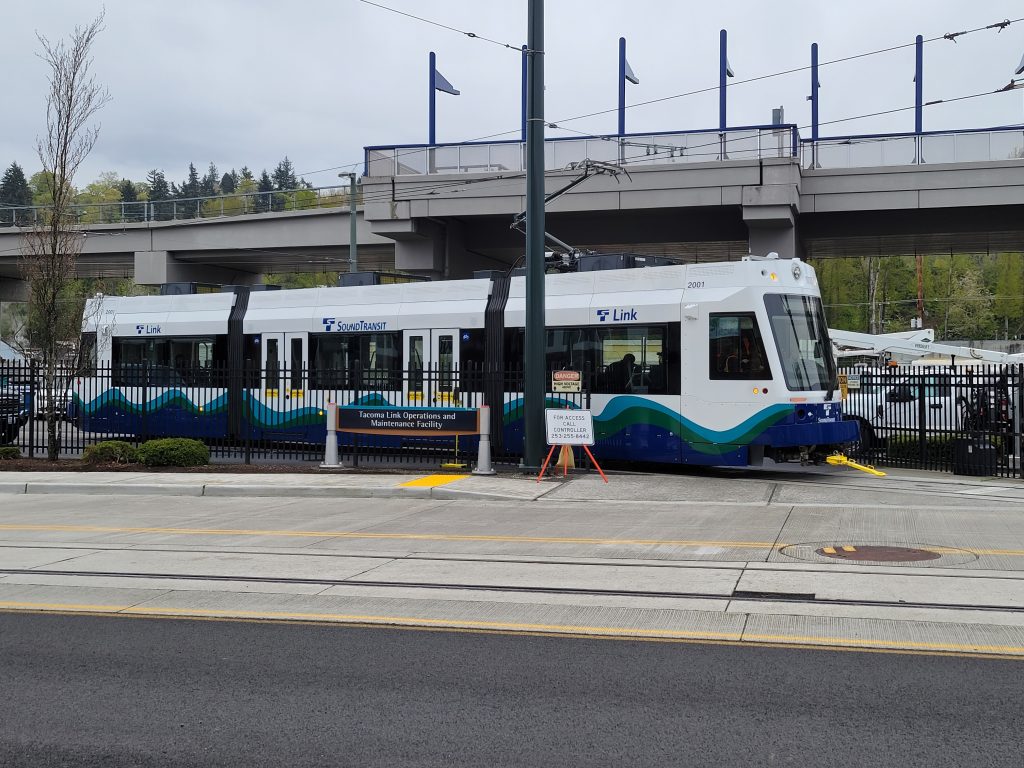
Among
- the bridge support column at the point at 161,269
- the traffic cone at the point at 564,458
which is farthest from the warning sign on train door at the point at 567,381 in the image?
the bridge support column at the point at 161,269

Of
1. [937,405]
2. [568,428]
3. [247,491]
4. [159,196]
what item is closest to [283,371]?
[247,491]

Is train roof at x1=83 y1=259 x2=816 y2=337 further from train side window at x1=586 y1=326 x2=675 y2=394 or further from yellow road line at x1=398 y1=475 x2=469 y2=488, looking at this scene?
yellow road line at x1=398 y1=475 x2=469 y2=488

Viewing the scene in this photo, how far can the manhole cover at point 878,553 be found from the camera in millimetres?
9508

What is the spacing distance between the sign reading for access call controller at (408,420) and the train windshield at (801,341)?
5185 mm

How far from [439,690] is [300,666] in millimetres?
1006

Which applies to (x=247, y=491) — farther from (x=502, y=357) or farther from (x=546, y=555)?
(x=546, y=555)

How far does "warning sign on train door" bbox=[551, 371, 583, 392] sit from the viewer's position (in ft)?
56.1

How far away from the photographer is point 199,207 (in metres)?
42.5

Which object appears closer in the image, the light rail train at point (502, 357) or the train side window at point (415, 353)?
the light rail train at point (502, 357)

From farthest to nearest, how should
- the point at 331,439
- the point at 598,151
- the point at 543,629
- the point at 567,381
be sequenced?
the point at 598,151 < the point at 331,439 < the point at 567,381 < the point at 543,629

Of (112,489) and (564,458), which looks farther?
(564,458)

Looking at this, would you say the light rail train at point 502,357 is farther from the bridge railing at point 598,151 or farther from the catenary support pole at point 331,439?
the bridge railing at point 598,151

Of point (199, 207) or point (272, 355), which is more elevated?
point (199, 207)

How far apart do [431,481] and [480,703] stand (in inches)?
422
